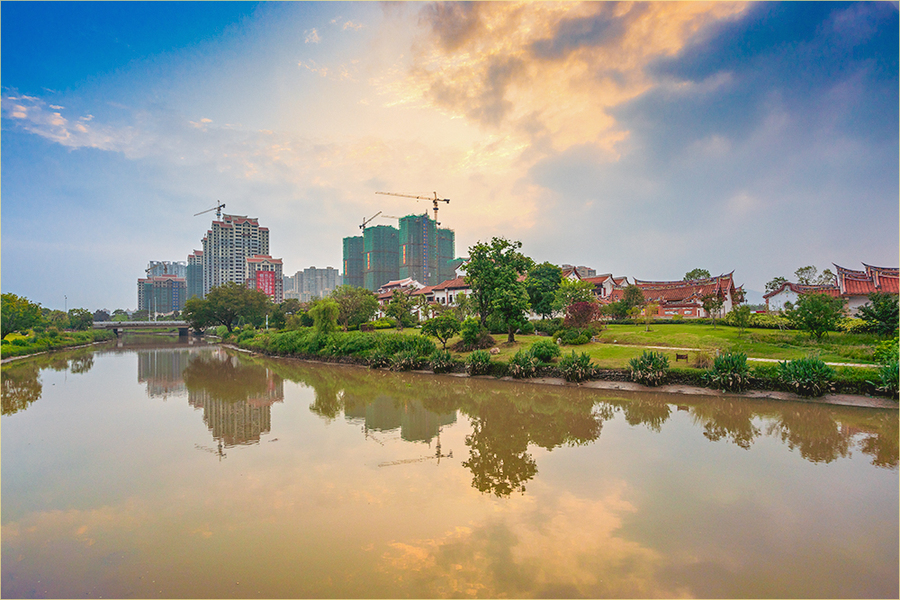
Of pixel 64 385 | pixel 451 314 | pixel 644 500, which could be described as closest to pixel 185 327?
pixel 64 385

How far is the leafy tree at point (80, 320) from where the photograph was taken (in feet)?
183

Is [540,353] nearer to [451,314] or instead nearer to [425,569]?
[451,314]

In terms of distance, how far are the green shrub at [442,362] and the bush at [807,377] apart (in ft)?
41.8

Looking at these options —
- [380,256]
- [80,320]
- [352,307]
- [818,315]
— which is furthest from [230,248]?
[818,315]

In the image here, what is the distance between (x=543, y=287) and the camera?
3136 cm

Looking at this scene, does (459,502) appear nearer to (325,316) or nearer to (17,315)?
(325,316)

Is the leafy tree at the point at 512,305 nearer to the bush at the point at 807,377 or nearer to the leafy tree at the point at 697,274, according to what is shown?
the bush at the point at 807,377

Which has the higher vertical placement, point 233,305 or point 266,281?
point 266,281

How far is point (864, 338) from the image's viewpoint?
16328mm

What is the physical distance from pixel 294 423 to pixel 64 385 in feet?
50.4

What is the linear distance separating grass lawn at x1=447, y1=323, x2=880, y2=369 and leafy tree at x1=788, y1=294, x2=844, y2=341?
44 centimetres

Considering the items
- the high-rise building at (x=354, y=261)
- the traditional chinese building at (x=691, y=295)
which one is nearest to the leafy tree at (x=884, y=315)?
the traditional chinese building at (x=691, y=295)

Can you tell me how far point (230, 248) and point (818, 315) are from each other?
11195 centimetres

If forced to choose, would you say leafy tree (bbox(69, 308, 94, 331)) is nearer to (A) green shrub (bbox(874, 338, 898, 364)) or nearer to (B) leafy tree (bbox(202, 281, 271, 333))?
(B) leafy tree (bbox(202, 281, 271, 333))
